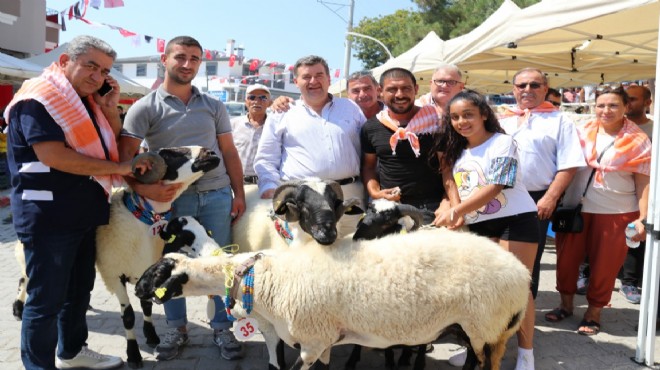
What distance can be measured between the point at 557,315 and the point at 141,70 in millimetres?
62182

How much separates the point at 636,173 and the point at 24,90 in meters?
4.66

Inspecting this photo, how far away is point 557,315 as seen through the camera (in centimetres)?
462

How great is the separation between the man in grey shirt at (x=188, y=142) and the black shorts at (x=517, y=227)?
1.96 m

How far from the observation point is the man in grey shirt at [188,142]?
3.38 m

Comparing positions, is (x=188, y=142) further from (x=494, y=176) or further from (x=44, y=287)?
(x=494, y=176)

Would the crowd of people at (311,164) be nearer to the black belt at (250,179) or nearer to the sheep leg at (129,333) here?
the sheep leg at (129,333)

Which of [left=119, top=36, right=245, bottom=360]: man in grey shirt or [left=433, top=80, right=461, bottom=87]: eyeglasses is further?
[left=433, top=80, right=461, bottom=87]: eyeglasses

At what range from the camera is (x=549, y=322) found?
4594 mm

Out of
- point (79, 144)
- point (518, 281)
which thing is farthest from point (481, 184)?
point (79, 144)

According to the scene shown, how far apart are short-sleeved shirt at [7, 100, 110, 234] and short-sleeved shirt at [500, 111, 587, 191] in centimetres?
336

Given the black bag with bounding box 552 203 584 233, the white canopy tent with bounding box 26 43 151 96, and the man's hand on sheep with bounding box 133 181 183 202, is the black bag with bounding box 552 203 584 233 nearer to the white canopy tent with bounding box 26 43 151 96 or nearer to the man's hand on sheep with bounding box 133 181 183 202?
the man's hand on sheep with bounding box 133 181 183 202

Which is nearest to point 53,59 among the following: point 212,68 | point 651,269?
point 651,269

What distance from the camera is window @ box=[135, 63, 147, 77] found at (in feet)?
192

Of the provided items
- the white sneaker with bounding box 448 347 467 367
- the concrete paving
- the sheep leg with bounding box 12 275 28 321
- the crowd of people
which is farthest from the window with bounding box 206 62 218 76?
the white sneaker with bounding box 448 347 467 367
